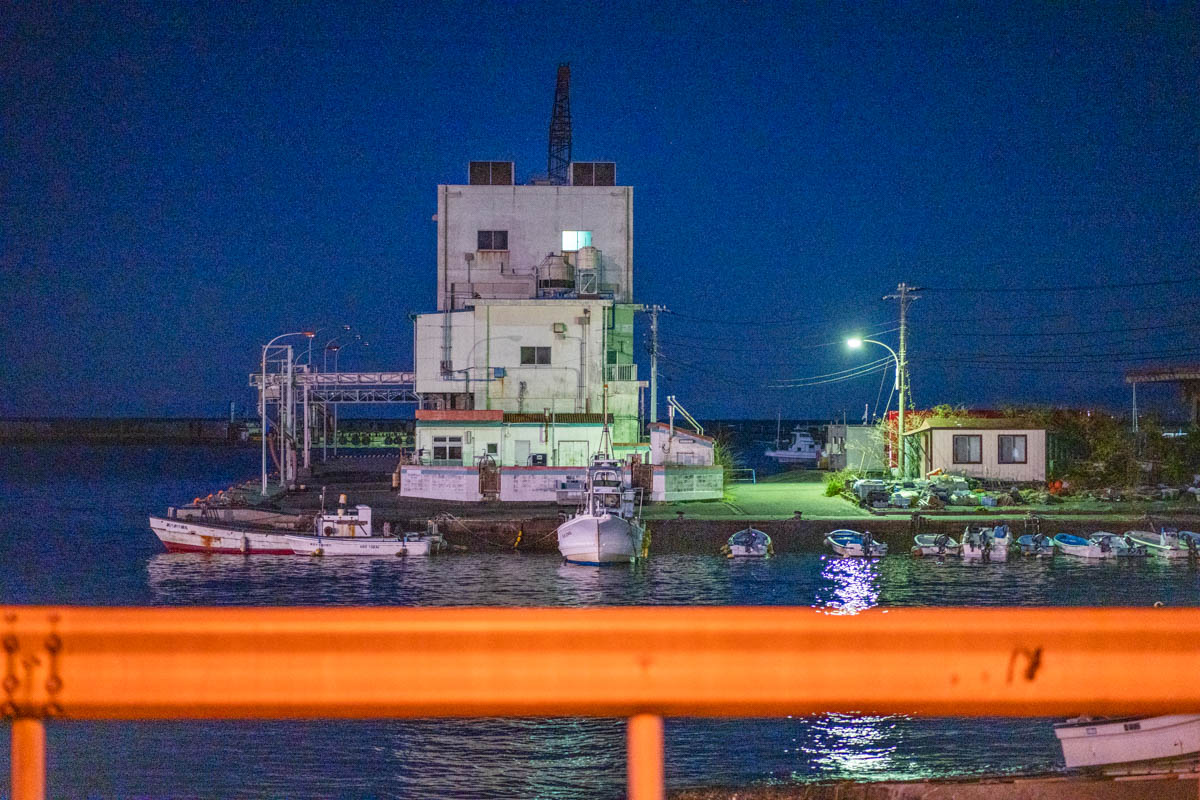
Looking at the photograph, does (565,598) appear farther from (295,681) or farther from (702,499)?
(295,681)

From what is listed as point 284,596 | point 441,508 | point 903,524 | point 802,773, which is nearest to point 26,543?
point 441,508

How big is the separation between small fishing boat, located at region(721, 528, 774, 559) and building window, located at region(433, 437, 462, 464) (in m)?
13.8

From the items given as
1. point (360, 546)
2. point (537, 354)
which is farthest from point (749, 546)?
point (537, 354)

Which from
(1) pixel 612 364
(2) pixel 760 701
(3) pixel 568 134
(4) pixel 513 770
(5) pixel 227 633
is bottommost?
(4) pixel 513 770

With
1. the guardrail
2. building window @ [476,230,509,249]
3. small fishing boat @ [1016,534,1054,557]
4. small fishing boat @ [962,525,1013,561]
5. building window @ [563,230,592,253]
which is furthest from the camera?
building window @ [476,230,509,249]

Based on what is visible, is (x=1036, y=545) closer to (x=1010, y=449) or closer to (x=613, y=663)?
(x=1010, y=449)

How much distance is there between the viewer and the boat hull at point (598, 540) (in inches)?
1286

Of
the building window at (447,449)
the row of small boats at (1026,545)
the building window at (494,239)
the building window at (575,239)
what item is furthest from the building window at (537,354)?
the row of small boats at (1026,545)

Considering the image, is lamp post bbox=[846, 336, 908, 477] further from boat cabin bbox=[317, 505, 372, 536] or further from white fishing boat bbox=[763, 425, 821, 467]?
white fishing boat bbox=[763, 425, 821, 467]

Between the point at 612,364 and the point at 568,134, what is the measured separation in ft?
74.0

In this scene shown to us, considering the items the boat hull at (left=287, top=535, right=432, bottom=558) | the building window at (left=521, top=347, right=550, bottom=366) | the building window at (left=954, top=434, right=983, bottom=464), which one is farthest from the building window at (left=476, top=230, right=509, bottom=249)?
the building window at (left=954, top=434, right=983, bottom=464)

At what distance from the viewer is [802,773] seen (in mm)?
14523

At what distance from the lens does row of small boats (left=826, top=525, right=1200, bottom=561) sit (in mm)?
32375

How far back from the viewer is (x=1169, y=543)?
3294cm
